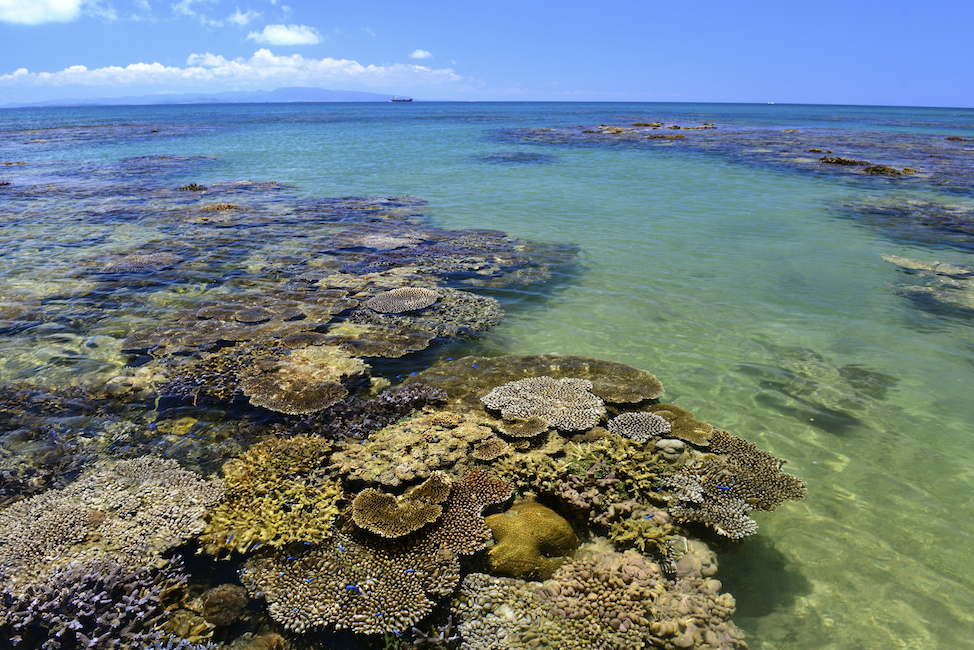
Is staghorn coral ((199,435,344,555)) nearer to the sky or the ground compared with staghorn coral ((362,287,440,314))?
nearer to the ground

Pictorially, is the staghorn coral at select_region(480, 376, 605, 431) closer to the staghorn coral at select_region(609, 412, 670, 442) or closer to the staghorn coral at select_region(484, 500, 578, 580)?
the staghorn coral at select_region(609, 412, 670, 442)

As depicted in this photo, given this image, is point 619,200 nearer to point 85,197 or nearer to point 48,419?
point 48,419

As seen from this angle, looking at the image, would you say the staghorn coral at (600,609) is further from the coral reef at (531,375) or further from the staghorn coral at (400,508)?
the coral reef at (531,375)

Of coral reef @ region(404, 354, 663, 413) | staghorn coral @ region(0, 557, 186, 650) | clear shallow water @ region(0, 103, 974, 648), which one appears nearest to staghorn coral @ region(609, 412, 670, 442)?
coral reef @ region(404, 354, 663, 413)

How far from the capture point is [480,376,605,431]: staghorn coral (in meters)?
5.97

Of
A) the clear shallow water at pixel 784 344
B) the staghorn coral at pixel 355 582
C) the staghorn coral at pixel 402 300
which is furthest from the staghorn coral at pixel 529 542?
the staghorn coral at pixel 402 300

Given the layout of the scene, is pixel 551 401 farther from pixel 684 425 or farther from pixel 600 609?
pixel 600 609

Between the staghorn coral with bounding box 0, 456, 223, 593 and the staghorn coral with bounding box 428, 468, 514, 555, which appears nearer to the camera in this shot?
the staghorn coral with bounding box 0, 456, 223, 593

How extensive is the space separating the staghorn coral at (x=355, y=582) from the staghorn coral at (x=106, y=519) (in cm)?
96

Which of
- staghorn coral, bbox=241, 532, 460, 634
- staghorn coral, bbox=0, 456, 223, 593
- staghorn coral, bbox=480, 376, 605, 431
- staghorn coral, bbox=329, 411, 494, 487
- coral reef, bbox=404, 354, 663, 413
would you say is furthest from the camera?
coral reef, bbox=404, 354, 663, 413

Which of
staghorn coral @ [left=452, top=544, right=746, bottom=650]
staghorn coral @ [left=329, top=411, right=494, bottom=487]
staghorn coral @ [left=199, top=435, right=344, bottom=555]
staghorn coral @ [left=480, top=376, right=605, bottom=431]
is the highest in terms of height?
staghorn coral @ [left=480, top=376, right=605, bottom=431]

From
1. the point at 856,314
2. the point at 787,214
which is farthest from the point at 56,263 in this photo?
the point at 787,214

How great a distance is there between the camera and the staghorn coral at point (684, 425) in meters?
5.64

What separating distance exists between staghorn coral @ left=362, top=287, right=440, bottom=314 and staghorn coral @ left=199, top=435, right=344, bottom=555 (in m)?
3.88
